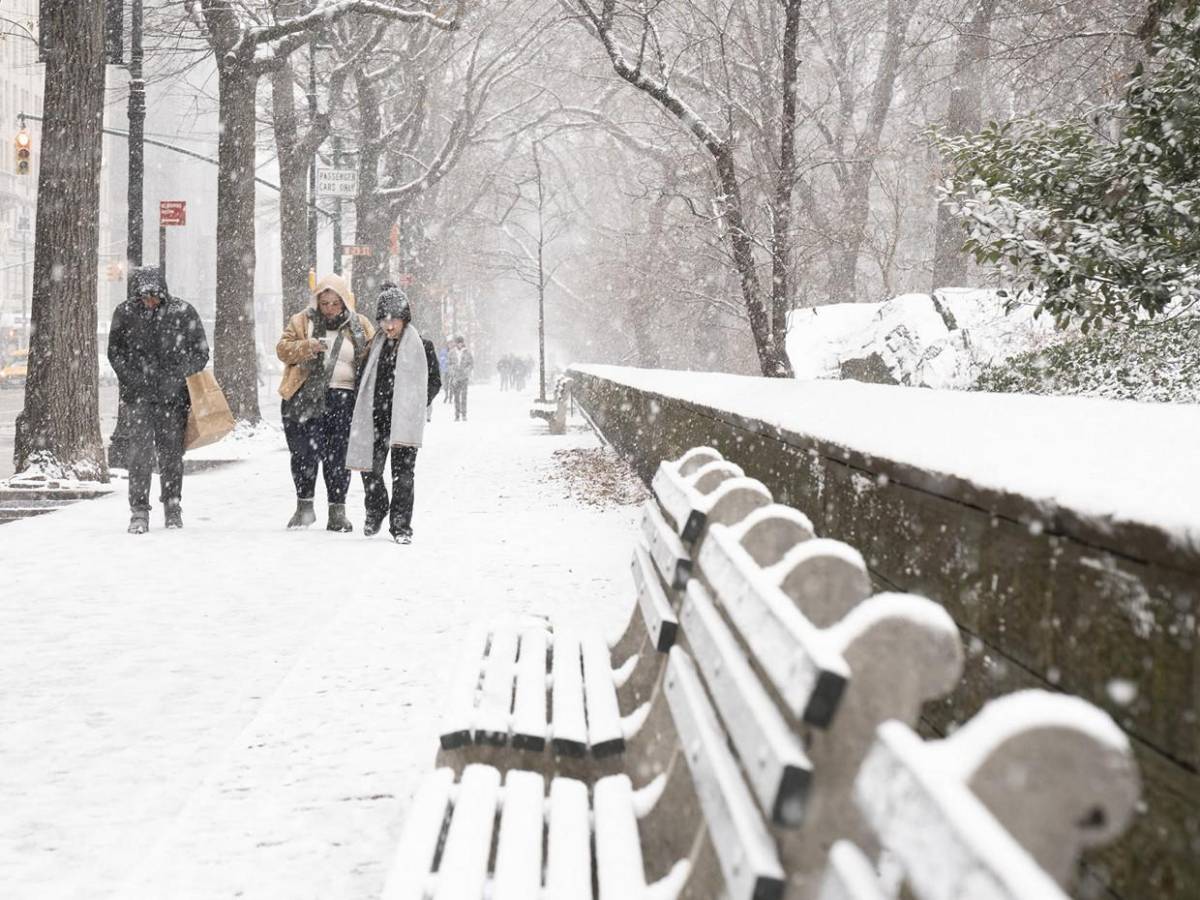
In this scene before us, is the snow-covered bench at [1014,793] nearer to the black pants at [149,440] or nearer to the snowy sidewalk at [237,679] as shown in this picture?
the snowy sidewalk at [237,679]

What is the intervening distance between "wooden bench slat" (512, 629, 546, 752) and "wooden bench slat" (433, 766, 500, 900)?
0.12 metres

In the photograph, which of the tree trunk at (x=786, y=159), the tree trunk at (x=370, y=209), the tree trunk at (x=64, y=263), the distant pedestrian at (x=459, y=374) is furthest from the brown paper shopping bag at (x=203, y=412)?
the distant pedestrian at (x=459, y=374)

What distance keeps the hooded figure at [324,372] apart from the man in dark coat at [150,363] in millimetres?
662

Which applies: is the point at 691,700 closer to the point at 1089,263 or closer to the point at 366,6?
the point at 1089,263

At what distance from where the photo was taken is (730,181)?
1444cm

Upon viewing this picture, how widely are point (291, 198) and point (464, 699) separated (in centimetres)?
2162

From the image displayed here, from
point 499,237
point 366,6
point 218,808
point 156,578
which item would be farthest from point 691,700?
point 499,237

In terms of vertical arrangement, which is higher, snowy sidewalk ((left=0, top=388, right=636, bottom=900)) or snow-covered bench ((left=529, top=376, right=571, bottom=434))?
snow-covered bench ((left=529, top=376, right=571, bottom=434))

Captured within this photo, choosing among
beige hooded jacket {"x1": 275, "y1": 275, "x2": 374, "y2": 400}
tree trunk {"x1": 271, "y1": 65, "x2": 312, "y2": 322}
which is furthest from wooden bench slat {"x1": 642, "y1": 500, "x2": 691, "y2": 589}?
tree trunk {"x1": 271, "y1": 65, "x2": 312, "y2": 322}

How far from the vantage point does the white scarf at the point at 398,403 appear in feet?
29.9

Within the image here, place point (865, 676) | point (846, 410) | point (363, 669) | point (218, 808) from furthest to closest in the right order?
1. point (363, 669)
2. point (846, 410)
3. point (218, 808)
4. point (865, 676)

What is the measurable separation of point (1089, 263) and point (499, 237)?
60.0 m

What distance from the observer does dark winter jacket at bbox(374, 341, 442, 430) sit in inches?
364

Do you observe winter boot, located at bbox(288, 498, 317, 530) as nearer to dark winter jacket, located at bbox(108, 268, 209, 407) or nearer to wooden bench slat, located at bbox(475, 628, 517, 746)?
dark winter jacket, located at bbox(108, 268, 209, 407)
